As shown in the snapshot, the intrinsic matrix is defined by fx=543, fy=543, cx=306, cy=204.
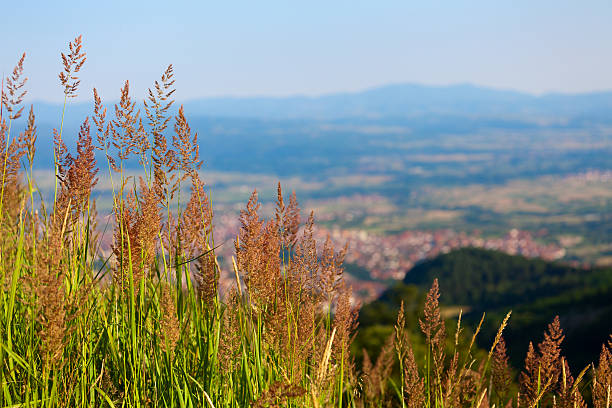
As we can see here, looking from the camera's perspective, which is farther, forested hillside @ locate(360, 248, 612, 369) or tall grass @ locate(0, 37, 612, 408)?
forested hillside @ locate(360, 248, 612, 369)

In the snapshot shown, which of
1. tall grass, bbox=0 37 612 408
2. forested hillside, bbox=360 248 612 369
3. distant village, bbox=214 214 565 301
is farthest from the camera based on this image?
distant village, bbox=214 214 565 301

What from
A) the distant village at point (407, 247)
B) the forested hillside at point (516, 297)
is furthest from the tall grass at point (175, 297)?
the distant village at point (407, 247)

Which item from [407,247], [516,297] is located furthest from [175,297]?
Answer: [407,247]

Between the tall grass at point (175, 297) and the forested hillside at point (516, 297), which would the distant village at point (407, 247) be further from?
the tall grass at point (175, 297)

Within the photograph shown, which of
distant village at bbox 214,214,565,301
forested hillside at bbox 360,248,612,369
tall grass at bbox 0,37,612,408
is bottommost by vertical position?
distant village at bbox 214,214,565,301

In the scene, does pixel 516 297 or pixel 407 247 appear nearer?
pixel 516 297

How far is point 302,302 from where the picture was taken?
8.01 feet

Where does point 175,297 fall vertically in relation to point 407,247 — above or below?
above

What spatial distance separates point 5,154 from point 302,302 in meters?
1.46

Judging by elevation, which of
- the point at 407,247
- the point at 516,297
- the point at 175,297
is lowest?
the point at 407,247

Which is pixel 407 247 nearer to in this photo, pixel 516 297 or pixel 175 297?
pixel 516 297

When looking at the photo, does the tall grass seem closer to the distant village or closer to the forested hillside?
the forested hillside

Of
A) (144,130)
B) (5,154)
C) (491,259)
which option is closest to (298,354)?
(144,130)

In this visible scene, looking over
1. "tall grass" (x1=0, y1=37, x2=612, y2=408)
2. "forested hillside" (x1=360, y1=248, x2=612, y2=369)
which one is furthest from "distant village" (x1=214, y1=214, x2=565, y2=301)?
"tall grass" (x1=0, y1=37, x2=612, y2=408)
